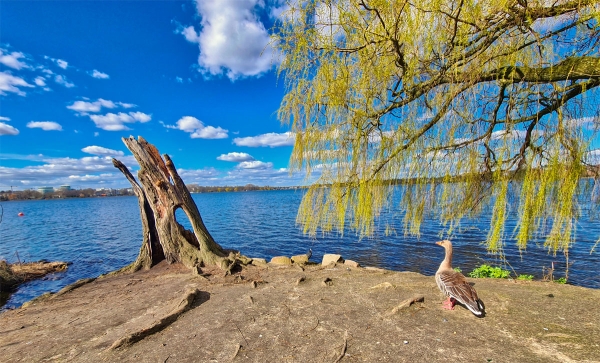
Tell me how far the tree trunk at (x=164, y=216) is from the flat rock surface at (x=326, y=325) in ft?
8.09

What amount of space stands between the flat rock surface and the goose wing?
28 centimetres

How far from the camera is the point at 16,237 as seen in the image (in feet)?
90.1

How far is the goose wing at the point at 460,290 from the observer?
4.09 m

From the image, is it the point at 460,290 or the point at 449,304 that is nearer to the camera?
the point at 460,290

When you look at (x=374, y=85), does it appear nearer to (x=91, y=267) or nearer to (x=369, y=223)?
(x=369, y=223)

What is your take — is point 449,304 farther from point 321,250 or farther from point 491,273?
point 321,250

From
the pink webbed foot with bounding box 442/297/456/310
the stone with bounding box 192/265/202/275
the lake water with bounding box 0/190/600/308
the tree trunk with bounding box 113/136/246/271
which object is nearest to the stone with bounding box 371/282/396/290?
the pink webbed foot with bounding box 442/297/456/310

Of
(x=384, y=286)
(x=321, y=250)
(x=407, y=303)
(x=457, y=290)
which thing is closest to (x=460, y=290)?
(x=457, y=290)

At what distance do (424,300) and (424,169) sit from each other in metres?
2.51

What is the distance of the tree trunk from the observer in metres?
9.40

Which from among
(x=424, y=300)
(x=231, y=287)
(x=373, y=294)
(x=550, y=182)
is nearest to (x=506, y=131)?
(x=550, y=182)

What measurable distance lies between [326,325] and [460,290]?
2079mm

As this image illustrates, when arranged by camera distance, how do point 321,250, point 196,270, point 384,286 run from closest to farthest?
point 384,286
point 196,270
point 321,250

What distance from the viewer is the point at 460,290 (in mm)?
4332
